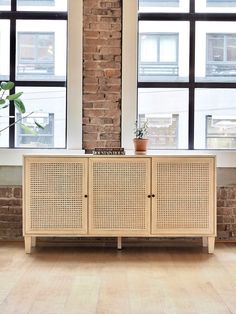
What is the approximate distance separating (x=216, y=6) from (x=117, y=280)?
10.9ft

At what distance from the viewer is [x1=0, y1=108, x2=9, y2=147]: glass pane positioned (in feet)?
17.7

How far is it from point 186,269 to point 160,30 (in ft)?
8.94

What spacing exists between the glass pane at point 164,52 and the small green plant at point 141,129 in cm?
50

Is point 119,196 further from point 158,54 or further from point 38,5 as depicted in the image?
point 38,5

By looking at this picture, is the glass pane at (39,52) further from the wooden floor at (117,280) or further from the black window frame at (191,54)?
the wooden floor at (117,280)

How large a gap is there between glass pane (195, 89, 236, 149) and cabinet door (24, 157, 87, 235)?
152 cm

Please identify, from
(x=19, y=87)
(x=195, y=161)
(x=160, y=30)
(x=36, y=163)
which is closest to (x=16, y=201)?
→ (x=36, y=163)

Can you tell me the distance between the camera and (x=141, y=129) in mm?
5039

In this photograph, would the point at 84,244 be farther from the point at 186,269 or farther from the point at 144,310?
the point at 144,310

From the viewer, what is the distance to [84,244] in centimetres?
510

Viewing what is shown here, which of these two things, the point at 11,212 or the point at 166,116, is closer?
the point at 11,212

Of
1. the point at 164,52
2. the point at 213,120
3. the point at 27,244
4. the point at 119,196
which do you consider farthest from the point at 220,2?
the point at 27,244

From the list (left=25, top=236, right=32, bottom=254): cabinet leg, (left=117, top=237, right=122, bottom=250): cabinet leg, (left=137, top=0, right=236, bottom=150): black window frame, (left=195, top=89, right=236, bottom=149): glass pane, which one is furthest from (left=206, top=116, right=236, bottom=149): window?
(left=25, top=236, right=32, bottom=254): cabinet leg

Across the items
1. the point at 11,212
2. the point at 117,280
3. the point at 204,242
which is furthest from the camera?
the point at 11,212
